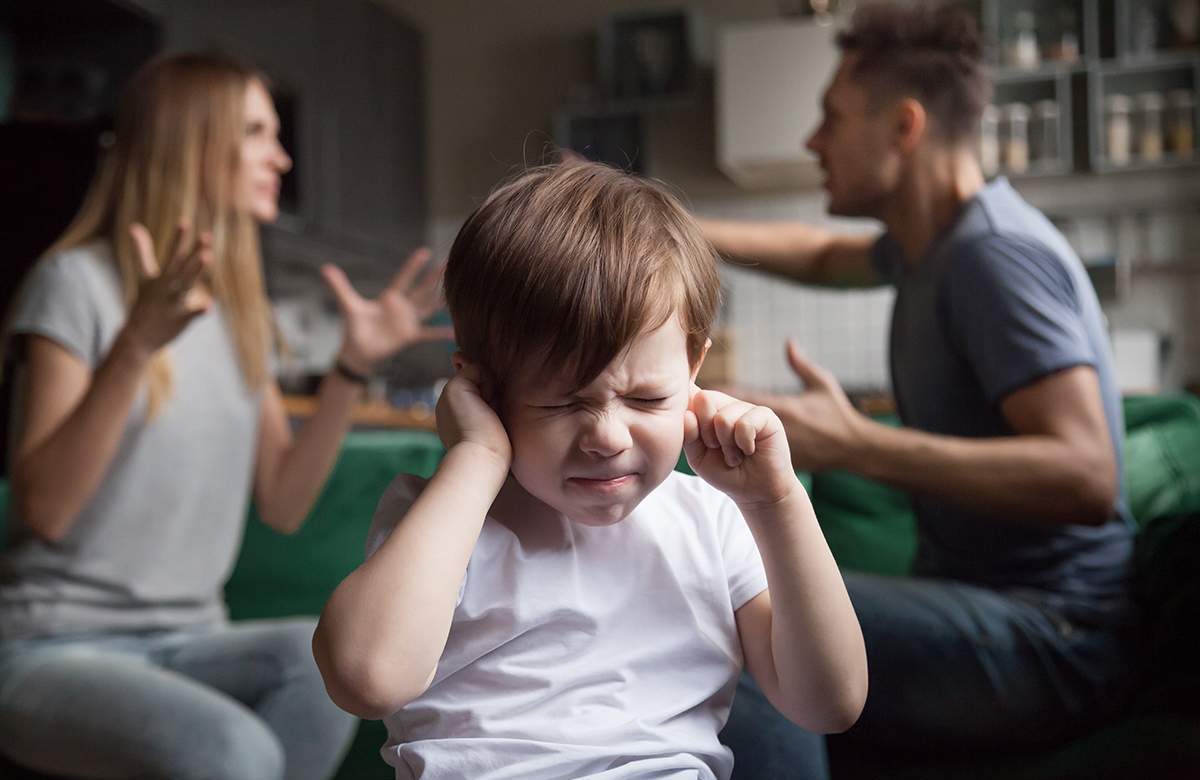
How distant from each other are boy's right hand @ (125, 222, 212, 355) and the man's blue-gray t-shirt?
0.79 m

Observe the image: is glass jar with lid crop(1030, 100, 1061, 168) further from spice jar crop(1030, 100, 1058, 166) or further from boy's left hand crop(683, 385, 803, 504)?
boy's left hand crop(683, 385, 803, 504)

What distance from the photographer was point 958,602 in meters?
1.15

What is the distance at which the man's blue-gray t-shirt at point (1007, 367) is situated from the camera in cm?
122

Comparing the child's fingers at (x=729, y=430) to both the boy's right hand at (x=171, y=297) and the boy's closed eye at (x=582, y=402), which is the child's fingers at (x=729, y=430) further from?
the boy's right hand at (x=171, y=297)

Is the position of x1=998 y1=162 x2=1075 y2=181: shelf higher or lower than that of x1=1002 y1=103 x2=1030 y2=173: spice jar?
lower

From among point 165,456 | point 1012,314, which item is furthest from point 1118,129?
point 165,456

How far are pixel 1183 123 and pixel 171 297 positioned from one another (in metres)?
3.69

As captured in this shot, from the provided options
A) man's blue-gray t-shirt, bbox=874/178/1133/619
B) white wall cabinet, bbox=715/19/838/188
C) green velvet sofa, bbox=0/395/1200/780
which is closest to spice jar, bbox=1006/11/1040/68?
white wall cabinet, bbox=715/19/838/188

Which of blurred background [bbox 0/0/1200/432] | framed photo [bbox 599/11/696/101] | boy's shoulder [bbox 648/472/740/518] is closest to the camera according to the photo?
boy's shoulder [bbox 648/472/740/518]

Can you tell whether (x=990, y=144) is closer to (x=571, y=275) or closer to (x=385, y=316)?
(x=385, y=316)

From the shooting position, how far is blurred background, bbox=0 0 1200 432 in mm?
3760

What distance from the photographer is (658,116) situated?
4789 mm

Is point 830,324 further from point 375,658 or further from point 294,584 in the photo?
point 375,658

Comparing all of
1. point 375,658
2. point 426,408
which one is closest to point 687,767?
point 375,658
